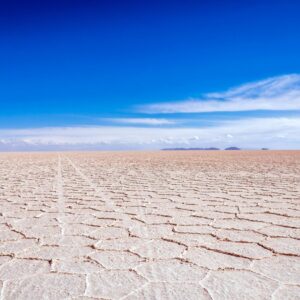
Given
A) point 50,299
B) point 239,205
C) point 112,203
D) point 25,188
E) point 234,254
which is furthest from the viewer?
point 25,188

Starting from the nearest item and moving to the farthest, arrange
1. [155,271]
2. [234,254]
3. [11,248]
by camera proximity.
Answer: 1. [155,271]
2. [234,254]
3. [11,248]

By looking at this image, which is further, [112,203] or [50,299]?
[112,203]

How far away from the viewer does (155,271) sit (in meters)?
1.87

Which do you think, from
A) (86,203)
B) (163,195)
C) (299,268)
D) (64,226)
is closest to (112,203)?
(86,203)

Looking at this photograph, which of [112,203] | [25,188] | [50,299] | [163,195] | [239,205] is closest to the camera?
[50,299]

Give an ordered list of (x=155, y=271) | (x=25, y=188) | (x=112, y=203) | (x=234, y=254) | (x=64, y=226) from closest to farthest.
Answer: (x=155, y=271), (x=234, y=254), (x=64, y=226), (x=112, y=203), (x=25, y=188)

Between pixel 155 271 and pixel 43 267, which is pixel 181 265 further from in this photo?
pixel 43 267

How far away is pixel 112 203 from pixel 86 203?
28 centimetres

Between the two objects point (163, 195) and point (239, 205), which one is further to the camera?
point (163, 195)

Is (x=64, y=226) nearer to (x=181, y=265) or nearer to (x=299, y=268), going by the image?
(x=181, y=265)

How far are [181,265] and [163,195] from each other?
2.60 metres

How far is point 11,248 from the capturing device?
7.51 ft

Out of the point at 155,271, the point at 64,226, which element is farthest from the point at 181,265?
the point at 64,226

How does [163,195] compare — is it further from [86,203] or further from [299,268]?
[299,268]
